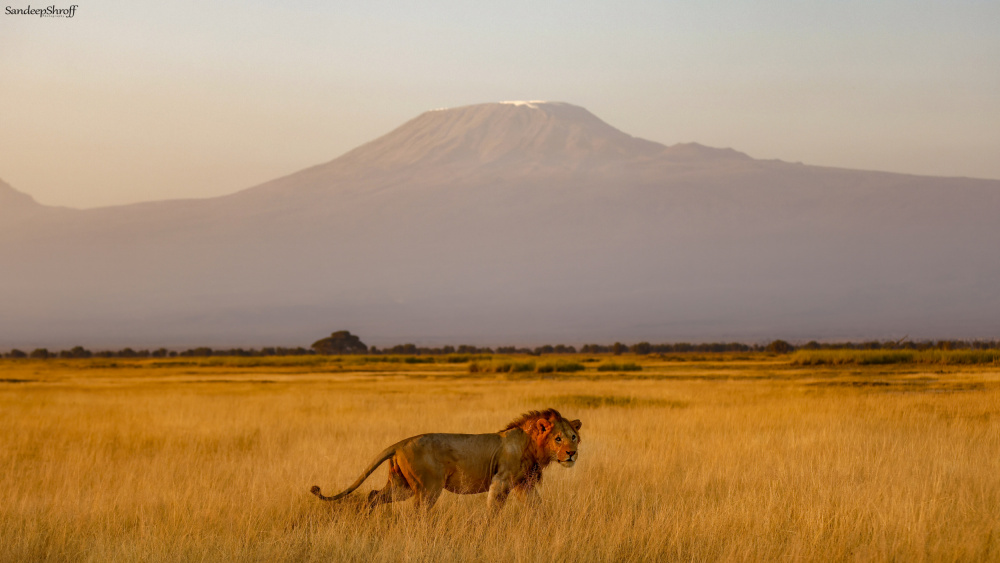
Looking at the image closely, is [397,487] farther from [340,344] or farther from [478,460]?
[340,344]

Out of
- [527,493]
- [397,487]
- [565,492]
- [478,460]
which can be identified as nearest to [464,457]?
[478,460]

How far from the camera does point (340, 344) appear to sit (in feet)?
561

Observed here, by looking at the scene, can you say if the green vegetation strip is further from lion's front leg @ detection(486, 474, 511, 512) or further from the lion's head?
lion's front leg @ detection(486, 474, 511, 512)

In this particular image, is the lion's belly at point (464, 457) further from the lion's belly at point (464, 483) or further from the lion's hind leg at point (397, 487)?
the lion's hind leg at point (397, 487)

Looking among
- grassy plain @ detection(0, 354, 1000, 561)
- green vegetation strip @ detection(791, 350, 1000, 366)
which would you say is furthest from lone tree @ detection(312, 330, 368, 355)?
grassy plain @ detection(0, 354, 1000, 561)

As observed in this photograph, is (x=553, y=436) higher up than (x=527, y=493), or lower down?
higher up

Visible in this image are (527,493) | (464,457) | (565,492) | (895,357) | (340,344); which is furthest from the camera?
(340,344)

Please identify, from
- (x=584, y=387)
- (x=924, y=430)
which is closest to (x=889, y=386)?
(x=584, y=387)

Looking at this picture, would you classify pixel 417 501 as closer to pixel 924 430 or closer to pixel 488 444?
pixel 488 444

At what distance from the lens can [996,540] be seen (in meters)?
7.72

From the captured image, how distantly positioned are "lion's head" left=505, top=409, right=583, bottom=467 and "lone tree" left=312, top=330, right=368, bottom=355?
163041mm

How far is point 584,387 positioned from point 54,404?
897 inches

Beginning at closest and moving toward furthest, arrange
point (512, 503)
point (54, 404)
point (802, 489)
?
point (512, 503), point (802, 489), point (54, 404)

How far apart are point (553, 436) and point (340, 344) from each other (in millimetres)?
167453
